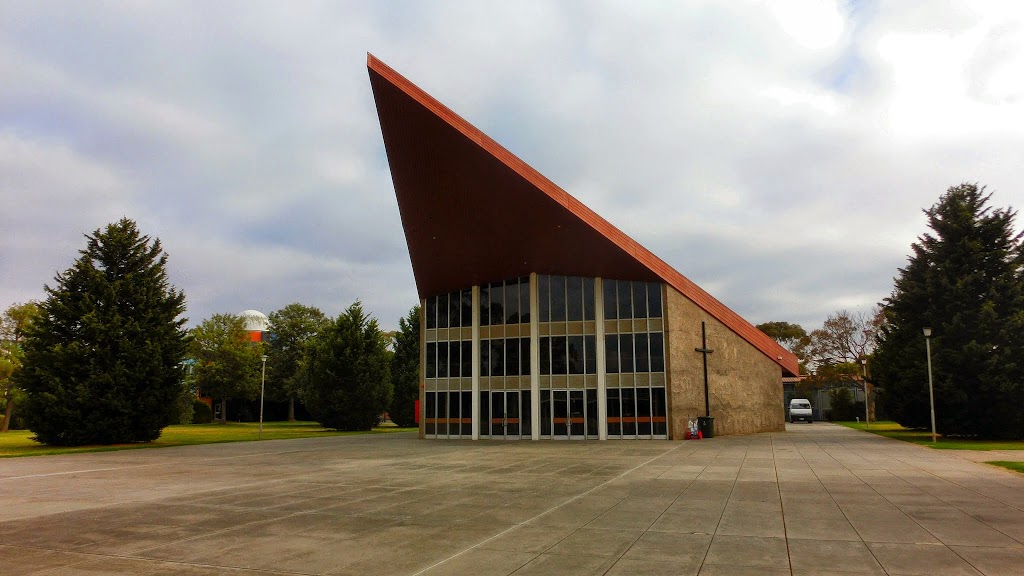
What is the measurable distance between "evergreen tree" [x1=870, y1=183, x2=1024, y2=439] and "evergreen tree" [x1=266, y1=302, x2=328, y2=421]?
59.7 metres

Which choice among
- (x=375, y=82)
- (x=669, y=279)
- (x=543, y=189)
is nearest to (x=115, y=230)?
(x=375, y=82)

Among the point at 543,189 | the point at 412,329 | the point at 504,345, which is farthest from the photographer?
the point at 412,329

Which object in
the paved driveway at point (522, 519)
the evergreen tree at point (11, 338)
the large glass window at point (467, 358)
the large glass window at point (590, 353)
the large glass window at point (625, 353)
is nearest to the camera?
the paved driveway at point (522, 519)

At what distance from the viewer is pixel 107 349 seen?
3155cm

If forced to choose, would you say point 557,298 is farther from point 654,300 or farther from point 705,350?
point 705,350

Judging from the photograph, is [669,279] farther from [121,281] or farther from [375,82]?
[121,281]

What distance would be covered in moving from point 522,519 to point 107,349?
98.5 feet

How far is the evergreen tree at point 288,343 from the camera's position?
2886 inches

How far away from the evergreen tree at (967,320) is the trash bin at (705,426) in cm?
1175

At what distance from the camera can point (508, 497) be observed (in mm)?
12625

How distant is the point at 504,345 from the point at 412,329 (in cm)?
2970

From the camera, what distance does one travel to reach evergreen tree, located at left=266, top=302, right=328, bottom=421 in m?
73.3

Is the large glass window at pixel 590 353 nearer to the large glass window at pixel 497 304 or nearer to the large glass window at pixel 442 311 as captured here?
the large glass window at pixel 497 304

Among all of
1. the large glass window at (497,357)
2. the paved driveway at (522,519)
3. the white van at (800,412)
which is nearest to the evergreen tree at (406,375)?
the large glass window at (497,357)
